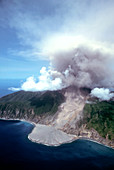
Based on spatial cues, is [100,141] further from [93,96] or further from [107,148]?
[93,96]

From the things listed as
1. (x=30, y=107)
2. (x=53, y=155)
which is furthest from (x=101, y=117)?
(x=30, y=107)

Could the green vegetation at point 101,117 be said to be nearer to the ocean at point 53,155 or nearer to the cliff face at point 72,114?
the cliff face at point 72,114

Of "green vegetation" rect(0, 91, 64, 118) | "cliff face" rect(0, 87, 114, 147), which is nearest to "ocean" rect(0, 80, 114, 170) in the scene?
"cliff face" rect(0, 87, 114, 147)

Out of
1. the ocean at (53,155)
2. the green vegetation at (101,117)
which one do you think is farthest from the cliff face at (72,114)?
the ocean at (53,155)

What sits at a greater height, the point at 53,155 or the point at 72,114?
the point at 72,114

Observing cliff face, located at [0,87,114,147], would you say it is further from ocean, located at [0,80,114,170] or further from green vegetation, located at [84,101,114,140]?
ocean, located at [0,80,114,170]

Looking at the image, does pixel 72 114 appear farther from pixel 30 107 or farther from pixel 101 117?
pixel 30 107
